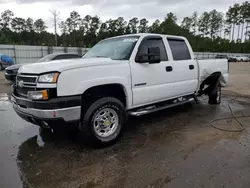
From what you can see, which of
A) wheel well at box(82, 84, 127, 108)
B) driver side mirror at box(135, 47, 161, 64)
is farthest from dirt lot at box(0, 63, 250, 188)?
driver side mirror at box(135, 47, 161, 64)

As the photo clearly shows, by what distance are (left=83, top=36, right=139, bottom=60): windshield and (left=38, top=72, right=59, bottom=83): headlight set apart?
1.34 metres

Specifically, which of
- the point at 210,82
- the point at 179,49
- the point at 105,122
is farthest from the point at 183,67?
the point at 105,122

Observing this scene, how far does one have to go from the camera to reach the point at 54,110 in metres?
3.07

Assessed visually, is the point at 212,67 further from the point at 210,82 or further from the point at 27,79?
the point at 27,79

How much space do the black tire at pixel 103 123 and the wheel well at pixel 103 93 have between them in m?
0.16

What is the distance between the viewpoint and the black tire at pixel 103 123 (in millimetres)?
3391

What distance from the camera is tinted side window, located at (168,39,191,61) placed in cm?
493

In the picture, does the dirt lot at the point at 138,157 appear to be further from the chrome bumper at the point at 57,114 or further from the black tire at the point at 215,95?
the black tire at the point at 215,95

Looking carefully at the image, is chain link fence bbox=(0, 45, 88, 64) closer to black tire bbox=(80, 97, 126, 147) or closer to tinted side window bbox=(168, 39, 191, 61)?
tinted side window bbox=(168, 39, 191, 61)

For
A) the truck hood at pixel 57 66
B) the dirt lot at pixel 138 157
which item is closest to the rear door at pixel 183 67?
the dirt lot at pixel 138 157

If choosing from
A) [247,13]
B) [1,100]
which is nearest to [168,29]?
[247,13]

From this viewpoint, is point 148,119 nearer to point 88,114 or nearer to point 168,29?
point 88,114

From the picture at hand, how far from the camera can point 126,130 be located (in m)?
4.54

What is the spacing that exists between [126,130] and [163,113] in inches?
63.3
